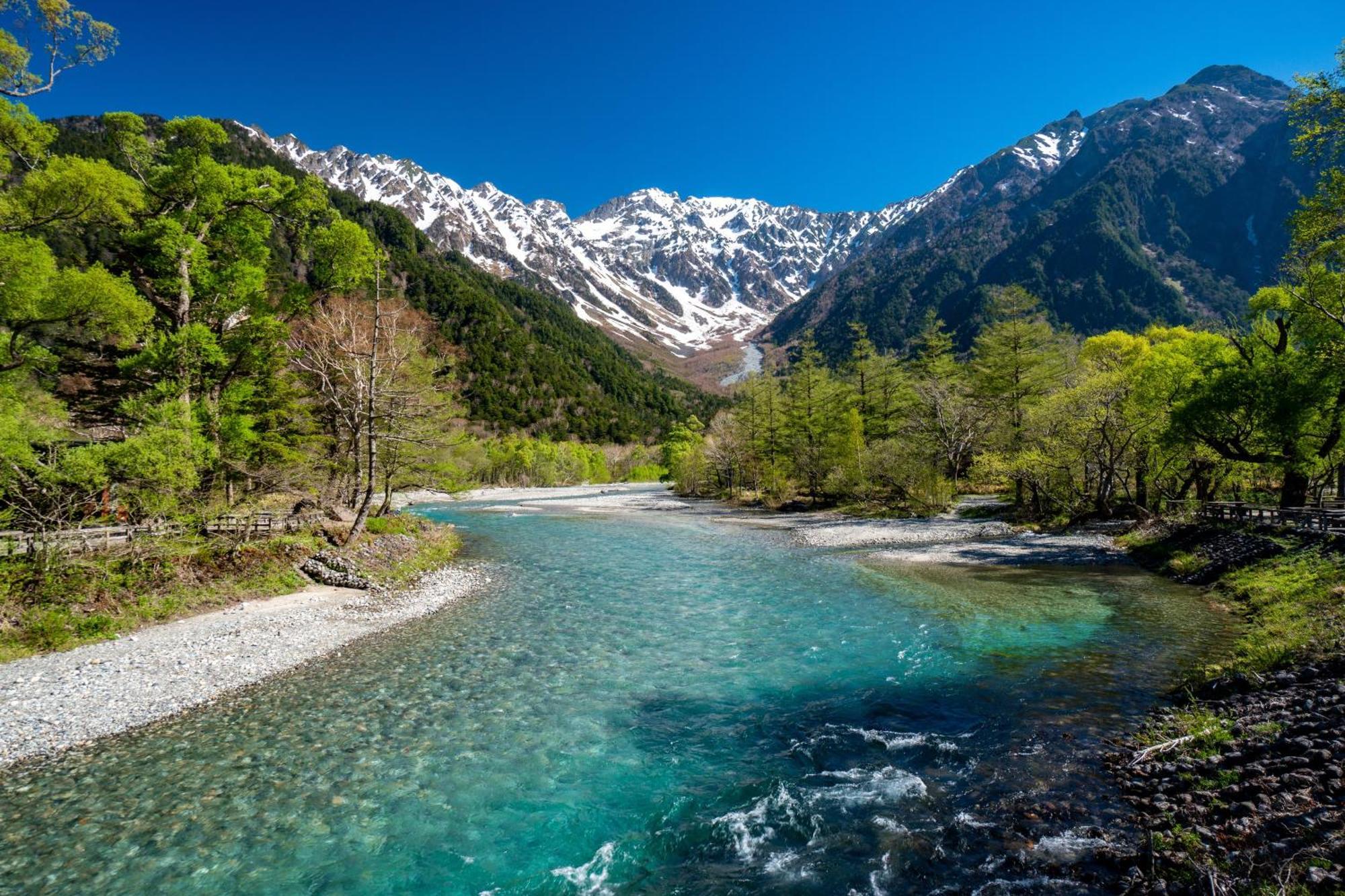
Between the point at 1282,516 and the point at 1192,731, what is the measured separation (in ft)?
60.0

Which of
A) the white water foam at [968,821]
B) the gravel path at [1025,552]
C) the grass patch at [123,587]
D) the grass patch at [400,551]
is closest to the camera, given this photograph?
the white water foam at [968,821]

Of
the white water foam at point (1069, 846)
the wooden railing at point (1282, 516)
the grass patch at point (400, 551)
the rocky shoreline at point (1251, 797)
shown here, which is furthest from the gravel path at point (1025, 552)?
the grass patch at point (400, 551)

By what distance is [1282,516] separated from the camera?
65.1 feet

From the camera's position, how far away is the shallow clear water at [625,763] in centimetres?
644

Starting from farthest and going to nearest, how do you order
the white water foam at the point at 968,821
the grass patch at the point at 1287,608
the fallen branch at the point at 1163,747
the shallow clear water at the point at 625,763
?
the grass patch at the point at 1287,608
the fallen branch at the point at 1163,747
the white water foam at the point at 968,821
the shallow clear water at the point at 625,763

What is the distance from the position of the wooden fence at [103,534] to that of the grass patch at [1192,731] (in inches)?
879

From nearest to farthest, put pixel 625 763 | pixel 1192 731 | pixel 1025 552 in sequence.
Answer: pixel 1192 731
pixel 625 763
pixel 1025 552

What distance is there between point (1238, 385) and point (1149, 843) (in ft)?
77.6

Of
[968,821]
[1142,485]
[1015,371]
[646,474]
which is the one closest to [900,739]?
[968,821]

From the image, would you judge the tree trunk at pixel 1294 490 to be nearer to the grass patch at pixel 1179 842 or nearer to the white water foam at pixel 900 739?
the white water foam at pixel 900 739

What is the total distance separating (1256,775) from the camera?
655 cm

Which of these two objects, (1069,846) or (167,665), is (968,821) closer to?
(1069,846)

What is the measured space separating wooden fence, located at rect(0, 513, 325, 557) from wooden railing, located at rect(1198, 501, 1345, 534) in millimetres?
33349

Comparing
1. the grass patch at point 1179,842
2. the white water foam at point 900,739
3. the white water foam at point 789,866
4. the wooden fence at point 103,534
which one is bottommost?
the white water foam at point 900,739
